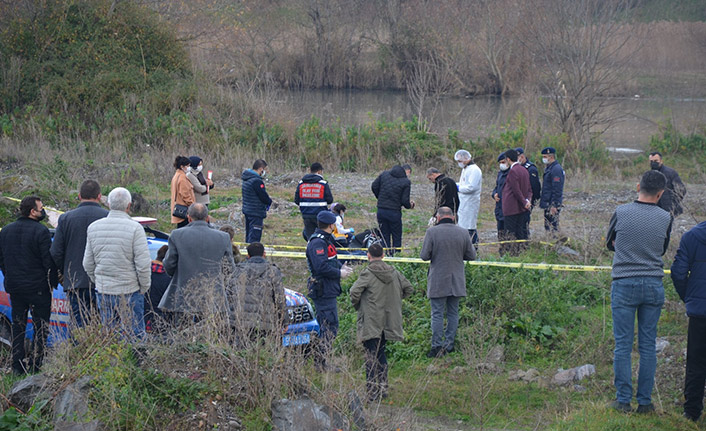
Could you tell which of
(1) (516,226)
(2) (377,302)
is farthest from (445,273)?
(1) (516,226)

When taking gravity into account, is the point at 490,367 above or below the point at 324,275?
below

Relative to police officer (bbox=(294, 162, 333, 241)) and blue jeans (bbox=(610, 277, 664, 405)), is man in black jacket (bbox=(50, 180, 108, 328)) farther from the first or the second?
blue jeans (bbox=(610, 277, 664, 405))

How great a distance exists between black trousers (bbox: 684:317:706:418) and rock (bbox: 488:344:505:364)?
2114 millimetres

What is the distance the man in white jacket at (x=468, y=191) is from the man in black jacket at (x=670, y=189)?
9.41ft

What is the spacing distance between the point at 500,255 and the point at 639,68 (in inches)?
1416

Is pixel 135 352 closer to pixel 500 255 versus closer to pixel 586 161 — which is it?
pixel 500 255

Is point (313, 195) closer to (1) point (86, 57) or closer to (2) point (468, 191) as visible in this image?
(2) point (468, 191)

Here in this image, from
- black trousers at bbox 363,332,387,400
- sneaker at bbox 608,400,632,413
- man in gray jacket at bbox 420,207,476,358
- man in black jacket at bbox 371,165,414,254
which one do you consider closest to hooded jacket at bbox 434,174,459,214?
man in black jacket at bbox 371,165,414,254

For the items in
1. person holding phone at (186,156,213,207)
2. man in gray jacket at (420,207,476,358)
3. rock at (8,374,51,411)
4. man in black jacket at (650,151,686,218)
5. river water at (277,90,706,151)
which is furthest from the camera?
river water at (277,90,706,151)

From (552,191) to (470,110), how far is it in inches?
988

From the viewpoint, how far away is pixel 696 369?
5879 millimetres

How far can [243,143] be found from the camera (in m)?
22.6

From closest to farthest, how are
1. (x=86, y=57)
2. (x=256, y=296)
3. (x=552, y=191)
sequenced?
(x=256, y=296), (x=552, y=191), (x=86, y=57)

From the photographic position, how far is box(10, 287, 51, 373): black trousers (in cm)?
678
